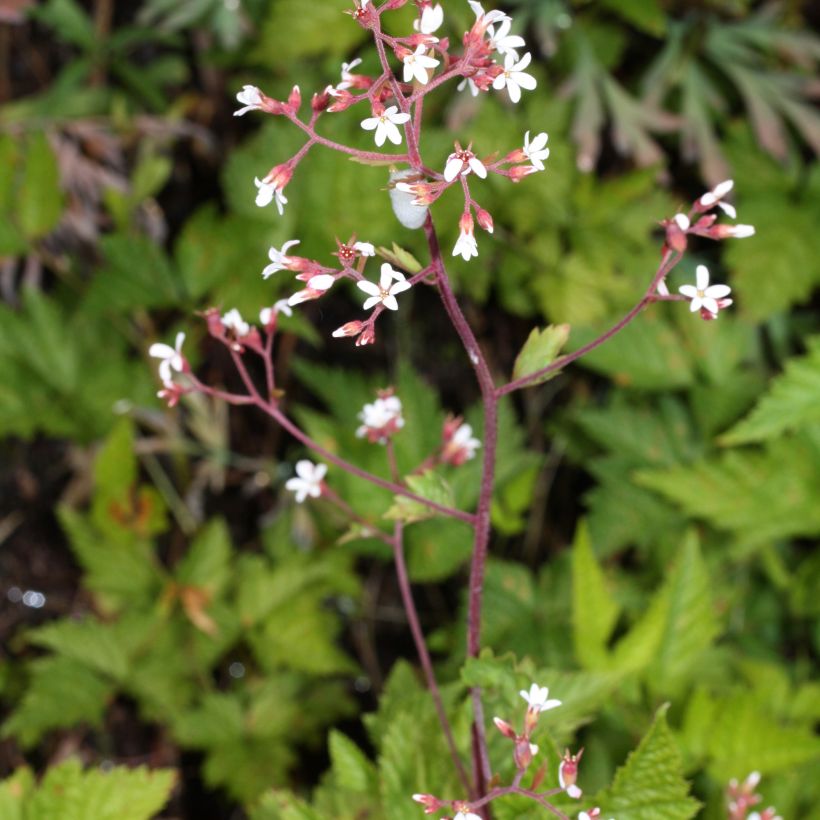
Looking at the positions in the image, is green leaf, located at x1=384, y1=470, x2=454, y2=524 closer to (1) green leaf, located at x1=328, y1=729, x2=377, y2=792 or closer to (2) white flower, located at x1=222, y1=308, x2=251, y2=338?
(2) white flower, located at x1=222, y1=308, x2=251, y2=338

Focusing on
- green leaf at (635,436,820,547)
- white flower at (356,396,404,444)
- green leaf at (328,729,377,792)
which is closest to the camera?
white flower at (356,396,404,444)

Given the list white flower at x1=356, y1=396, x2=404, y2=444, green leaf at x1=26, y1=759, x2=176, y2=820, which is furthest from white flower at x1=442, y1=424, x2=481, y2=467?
green leaf at x1=26, y1=759, x2=176, y2=820

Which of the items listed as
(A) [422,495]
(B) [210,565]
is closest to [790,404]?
(A) [422,495]

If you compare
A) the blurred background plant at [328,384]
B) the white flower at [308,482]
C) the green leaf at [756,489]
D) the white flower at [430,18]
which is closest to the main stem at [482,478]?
the white flower at [430,18]

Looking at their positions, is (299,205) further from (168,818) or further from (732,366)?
(168,818)

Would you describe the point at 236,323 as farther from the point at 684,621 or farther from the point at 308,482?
the point at 684,621
